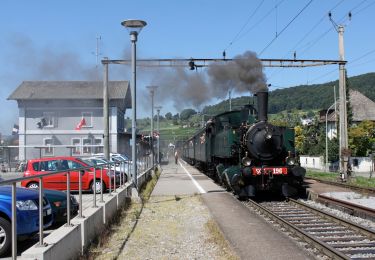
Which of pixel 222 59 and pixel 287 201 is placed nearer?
pixel 287 201

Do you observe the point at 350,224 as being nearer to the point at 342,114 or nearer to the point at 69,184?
the point at 69,184

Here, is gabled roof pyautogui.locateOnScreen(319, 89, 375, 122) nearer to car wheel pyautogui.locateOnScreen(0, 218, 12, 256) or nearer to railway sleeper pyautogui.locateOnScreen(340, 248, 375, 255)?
railway sleeper pyautogui.locateOnScreen(340, 248, 375, 255)

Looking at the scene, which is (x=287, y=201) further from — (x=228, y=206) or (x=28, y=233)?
(x=28, y=233)

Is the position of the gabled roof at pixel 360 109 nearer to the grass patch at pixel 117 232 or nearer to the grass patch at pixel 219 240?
the grass patch at pixel 117 232

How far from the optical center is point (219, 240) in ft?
28.7

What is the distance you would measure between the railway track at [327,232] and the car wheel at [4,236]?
16.0 ft

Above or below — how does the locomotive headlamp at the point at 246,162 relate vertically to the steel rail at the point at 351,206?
above

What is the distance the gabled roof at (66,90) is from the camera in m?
39.9

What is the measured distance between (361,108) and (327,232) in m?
57.6

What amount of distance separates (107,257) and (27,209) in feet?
4.72

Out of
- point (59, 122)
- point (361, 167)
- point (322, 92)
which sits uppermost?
point (322, 92)

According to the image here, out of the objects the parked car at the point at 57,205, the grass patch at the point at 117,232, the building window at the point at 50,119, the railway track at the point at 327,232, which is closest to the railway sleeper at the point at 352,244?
the railway track at the point at 327,232

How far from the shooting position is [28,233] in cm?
711

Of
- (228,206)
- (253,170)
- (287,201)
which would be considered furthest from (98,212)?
(287,201)
